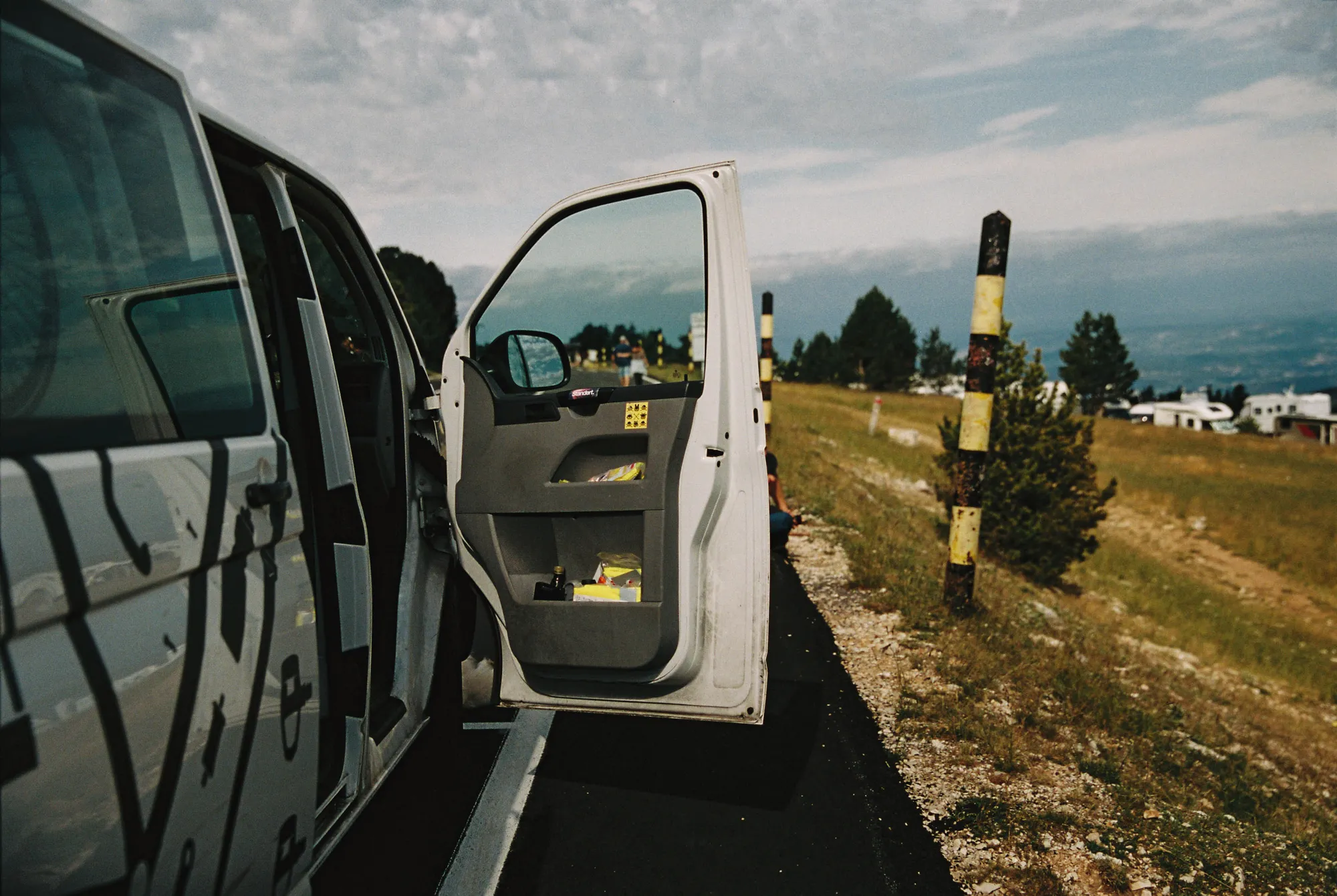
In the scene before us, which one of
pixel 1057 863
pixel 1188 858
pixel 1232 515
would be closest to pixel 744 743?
pixel 1057 863

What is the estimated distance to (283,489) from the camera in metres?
1.96

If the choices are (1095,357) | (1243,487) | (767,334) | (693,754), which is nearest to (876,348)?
(1095,357)

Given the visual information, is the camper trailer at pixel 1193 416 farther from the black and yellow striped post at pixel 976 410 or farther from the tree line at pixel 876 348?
the black and yellow striped post at pixel 976 410

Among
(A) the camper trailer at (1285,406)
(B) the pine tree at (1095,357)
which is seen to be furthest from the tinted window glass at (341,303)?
(A) the camper trailer at (1285,406)

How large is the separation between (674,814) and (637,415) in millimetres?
1580

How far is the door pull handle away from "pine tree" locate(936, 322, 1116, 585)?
36.3 ft

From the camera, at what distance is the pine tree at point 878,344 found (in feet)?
264

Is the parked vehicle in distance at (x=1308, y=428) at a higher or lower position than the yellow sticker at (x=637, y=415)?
lower

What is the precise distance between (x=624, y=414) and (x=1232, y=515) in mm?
25352

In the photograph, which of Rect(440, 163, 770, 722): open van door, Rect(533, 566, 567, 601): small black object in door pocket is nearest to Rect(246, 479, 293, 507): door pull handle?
Rect(440, 163, 770, 722): open van door

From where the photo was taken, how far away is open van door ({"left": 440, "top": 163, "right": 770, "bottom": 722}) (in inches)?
110

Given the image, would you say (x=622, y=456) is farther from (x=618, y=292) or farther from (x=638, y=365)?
(x=618, y=292)

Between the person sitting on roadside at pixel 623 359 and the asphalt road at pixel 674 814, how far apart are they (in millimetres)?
1608

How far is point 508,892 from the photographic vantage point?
8.68 ft
